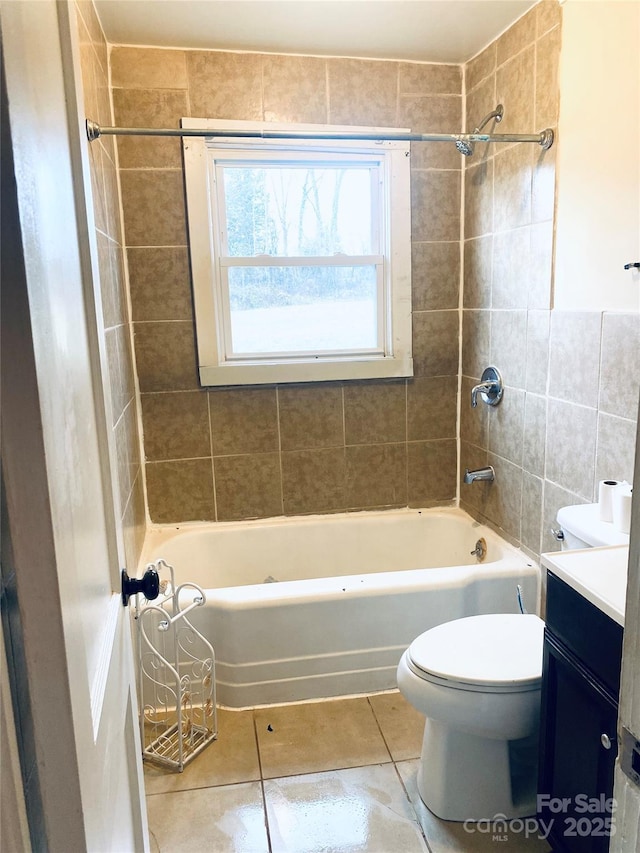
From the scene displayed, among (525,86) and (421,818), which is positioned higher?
(525,86)

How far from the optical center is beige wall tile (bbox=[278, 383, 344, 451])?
2.73m

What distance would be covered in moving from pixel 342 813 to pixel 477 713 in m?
0.52

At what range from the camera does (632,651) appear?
2.04 ft

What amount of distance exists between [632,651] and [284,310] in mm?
2241

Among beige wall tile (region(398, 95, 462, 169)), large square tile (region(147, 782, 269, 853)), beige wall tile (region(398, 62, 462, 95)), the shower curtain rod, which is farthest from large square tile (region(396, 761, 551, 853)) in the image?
beige wall tile (region(398, 62, 462, 95))

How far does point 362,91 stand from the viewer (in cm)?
254

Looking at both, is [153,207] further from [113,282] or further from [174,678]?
[174,678]

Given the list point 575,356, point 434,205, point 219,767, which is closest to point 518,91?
point 434,205

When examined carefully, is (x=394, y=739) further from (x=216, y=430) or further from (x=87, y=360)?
(x=87, y=360)

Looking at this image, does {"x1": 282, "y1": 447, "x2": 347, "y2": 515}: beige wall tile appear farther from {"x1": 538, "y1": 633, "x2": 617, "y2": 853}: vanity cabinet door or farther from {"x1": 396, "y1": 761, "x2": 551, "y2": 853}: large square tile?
{"x1": 538, "y1": 633, "x2": 617, "y2": 853}: vanity cabinet door

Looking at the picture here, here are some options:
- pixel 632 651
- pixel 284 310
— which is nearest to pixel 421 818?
pixel 632 651

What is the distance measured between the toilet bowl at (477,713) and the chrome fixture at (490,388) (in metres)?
1.01

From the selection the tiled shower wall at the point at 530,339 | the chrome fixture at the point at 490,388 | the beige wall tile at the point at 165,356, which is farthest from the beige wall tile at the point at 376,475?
the beige wall tile at the point at 165,356

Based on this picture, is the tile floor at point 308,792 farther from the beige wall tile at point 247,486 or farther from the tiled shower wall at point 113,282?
the beige wall tile at point 247,486
